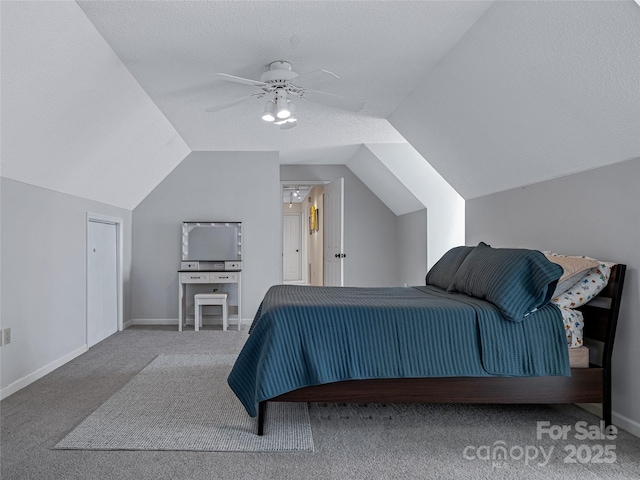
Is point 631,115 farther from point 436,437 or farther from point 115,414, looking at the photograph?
point 115,414

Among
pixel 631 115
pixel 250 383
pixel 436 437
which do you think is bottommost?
pixel 436 437

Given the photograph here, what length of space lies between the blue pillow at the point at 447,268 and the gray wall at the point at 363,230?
3194 millimetres

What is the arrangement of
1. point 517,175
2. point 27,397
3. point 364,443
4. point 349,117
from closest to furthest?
point 364,443 → point 27,397 → point 517,175 → point 349,117

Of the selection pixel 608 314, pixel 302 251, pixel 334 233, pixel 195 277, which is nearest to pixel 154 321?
pixel 195 277

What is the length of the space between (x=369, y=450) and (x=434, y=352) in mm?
609

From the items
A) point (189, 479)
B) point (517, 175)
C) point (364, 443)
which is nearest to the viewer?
point (189, 479)

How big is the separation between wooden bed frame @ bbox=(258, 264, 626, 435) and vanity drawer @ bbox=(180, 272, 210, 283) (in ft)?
10.8

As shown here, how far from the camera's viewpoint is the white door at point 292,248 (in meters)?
11.9

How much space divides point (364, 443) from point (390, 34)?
2426 mm

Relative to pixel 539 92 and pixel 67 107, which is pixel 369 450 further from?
pixel 67 107

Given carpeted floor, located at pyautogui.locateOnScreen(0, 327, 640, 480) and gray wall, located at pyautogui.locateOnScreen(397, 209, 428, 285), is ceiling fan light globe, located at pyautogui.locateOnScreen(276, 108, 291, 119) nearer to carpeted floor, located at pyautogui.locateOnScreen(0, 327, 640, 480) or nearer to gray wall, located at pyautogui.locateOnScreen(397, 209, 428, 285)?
carpeted floor, located at pyautogui.locateOnScreen(0, 327, 640, 480)

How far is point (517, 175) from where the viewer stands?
11.6ft

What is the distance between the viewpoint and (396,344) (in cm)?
243

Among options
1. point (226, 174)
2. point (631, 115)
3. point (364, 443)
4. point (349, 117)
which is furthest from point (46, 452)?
point (226, 174)
